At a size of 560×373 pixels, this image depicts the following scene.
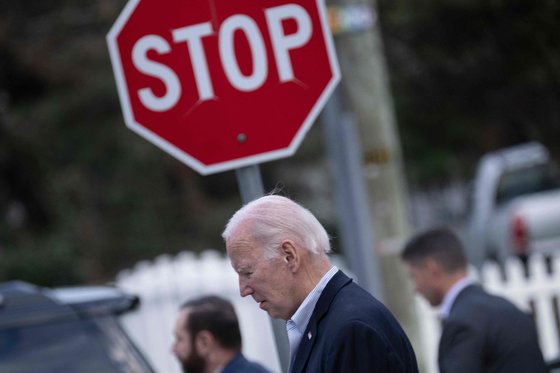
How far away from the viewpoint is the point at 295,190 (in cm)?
2692

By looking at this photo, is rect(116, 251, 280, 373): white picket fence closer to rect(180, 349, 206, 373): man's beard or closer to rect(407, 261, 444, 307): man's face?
rect(407, 261, 444, 307): man's face

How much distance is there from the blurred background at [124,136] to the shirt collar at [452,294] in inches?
460

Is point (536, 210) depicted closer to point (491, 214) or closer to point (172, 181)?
point (491, 214)

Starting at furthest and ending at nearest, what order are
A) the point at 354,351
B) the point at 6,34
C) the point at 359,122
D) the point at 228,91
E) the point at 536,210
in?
the point at 6,34, the point at 536,210, the point at 359,122, the point at 228,91, the point at 354,351

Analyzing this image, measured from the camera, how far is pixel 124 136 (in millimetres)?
24344

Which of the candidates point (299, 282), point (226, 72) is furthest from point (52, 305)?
point (299, 282)

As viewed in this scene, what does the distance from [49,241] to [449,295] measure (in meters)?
15.7

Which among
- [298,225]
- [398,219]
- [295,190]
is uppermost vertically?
[298,225]

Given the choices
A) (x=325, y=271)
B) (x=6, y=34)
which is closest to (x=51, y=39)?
(x=6, y=34)

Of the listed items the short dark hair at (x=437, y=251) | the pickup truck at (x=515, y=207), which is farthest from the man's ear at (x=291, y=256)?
the pickup truck at (x=515, y=207)

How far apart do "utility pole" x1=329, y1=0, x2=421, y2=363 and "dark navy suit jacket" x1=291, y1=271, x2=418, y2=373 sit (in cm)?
486

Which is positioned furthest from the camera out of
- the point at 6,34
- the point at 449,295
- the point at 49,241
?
the point at 6,34

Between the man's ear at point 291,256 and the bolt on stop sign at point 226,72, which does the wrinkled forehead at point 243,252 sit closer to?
the man's ear at point 291,256

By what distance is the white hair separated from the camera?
3211mm
